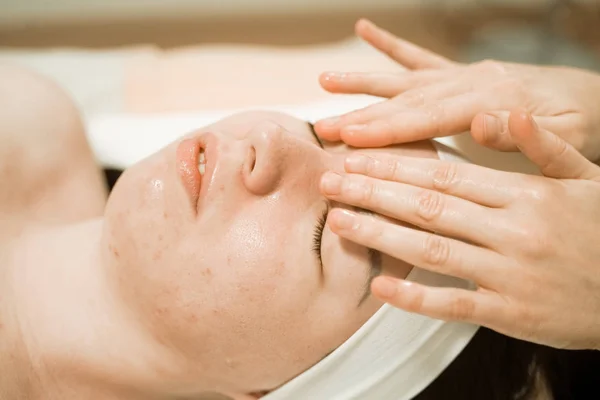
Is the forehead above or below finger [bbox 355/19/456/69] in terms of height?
below

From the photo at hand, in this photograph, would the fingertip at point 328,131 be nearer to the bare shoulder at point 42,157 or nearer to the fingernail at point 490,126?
the fingernail at point 490,126

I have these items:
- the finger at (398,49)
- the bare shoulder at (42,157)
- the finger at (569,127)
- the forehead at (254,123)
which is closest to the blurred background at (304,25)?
the finger at (398,49)

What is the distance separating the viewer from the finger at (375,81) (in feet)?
3.51

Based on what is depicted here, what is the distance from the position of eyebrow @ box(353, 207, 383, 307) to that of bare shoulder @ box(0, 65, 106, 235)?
26.8 inches

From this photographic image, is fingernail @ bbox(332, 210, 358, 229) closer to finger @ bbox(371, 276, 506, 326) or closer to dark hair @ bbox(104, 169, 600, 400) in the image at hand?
finger @ bbox(371, 276, 506, 326)

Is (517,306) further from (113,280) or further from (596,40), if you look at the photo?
(596,40)

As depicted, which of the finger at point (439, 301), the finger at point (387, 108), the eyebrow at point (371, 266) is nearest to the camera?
the finger at point (439, 301)

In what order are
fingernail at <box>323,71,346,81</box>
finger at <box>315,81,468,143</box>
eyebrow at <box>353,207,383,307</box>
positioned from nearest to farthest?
eyebrow at <box>353,207,383,307</box>
finger at <box>315,81,468,143</box>
fingernail at <box>323,71,346,81</box>

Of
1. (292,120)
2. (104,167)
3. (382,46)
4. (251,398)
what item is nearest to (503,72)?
(382,46)

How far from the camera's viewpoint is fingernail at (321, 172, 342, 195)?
31.6 inches

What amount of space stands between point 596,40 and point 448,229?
7.79 feet

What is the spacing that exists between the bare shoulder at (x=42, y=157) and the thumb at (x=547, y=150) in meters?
0.89

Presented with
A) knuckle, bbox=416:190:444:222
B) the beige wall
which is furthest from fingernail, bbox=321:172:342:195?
the beige wall

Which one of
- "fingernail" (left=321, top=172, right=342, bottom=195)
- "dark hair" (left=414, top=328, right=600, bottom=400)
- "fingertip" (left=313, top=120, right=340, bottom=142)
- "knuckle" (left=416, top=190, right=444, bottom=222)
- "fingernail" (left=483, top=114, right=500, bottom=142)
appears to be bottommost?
"dark hair" (left=414, top=328, right=600, bottom=400)
